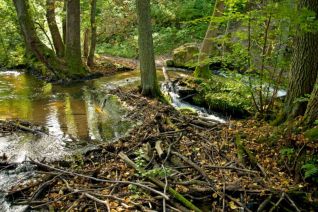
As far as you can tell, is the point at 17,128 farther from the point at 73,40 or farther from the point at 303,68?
the point at 73,40

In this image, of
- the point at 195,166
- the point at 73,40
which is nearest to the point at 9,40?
the point at 73,40

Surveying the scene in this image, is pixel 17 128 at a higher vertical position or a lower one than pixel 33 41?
lower

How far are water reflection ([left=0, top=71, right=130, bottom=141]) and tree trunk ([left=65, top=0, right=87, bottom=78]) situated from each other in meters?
1.17

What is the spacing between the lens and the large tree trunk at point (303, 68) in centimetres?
581

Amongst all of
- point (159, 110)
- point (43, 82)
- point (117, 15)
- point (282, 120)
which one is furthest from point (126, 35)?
point (282, 120)

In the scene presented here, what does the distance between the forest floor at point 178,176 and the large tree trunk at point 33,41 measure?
8755 millimetres

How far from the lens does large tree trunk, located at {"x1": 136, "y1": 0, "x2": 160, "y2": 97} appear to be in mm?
9469

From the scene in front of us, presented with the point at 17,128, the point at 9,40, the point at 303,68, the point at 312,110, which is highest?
the point at 303,68

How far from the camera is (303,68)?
5934mm

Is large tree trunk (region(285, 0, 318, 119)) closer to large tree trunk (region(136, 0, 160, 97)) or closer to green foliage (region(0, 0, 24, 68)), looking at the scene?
large tree trunk (region(136, 0, 160, 97))

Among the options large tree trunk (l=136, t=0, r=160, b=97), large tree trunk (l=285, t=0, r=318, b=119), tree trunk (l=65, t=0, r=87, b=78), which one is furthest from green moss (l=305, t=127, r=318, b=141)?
tree trunk (l=65, t=0, r=87, b=78)

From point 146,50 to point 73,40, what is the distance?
5.35 m

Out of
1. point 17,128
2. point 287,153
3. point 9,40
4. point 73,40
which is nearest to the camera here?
point 287,153

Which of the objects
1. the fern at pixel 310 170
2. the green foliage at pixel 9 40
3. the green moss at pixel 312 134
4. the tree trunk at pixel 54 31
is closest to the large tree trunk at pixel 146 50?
the green moss at pixel 312 134
